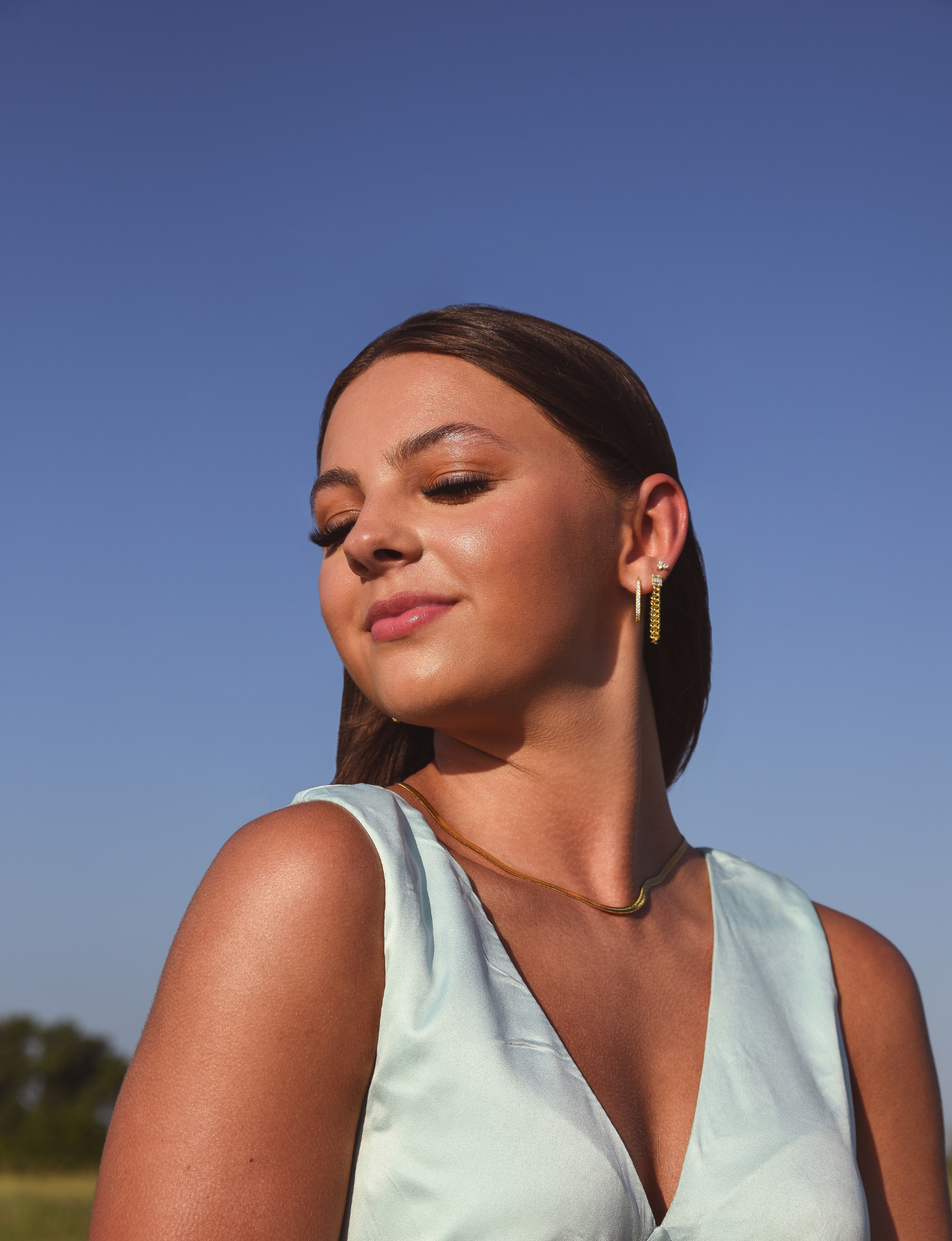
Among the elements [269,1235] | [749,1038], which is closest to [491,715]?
[749,1038]

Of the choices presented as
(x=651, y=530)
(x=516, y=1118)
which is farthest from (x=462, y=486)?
(x=516, y=1118)

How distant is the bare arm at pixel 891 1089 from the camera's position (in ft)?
8.81

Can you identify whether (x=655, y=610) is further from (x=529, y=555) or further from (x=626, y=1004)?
(x=626, y=1004)

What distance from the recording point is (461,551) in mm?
2445

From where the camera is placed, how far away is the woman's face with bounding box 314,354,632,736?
2.46 meters

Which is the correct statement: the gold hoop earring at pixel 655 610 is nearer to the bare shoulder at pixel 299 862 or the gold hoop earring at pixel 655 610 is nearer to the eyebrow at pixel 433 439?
the eyebrow at pixel 433 439

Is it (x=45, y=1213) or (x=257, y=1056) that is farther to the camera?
(x=45, y=1213)

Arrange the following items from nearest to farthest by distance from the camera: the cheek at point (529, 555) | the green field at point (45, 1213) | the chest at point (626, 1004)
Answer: the chest at point (626, 1004)
the cheek at point (529, 555)
the green field at point (45, 1213)

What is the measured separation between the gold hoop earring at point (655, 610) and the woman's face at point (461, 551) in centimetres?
16

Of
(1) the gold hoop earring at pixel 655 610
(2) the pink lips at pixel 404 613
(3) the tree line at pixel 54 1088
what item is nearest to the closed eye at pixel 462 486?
(2) the pink lips at pixel 404 613

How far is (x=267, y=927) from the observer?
1.97 m

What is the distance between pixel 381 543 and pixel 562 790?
720 millimetres

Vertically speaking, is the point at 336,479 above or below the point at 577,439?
below

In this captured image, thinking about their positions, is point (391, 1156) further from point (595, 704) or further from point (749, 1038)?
point (595, 704)
